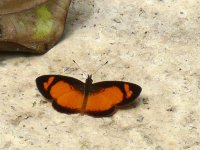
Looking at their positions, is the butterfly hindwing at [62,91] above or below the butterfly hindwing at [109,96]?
Result: below

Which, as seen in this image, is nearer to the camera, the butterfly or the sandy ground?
the sandy ground

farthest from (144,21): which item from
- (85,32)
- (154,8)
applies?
(85,32)

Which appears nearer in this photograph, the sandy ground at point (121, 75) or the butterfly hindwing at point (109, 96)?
the sandy ground at point (121, 75)

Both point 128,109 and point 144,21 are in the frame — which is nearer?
point 128,109

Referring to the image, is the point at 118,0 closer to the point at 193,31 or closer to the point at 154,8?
the point at 154,8

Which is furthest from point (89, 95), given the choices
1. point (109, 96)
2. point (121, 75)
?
point (121, 75)

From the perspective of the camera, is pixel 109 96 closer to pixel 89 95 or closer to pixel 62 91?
pixel 89 95

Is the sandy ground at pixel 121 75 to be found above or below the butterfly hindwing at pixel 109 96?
below
